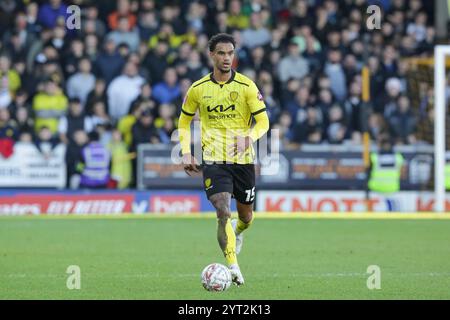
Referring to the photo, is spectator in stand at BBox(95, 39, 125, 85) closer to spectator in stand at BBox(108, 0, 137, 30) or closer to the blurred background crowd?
the blurred background crowd

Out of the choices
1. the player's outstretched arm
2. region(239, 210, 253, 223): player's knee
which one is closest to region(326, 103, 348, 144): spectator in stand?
region(239, 210, 253, 223): player's knee

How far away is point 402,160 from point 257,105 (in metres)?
11.6

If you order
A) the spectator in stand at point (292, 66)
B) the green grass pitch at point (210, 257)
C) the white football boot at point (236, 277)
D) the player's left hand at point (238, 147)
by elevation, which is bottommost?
the green grass pitch at point (210, 257)

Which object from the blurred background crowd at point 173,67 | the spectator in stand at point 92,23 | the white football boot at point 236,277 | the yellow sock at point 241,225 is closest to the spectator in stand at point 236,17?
the blurred background crowd at point 173,67

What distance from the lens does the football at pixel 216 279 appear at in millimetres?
10383

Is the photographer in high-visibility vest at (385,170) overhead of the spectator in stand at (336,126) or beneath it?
beneath

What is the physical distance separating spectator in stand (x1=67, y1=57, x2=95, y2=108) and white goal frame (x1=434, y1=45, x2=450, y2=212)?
6753 mm

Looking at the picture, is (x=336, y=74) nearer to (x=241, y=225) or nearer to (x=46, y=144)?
(x=46, y=144)

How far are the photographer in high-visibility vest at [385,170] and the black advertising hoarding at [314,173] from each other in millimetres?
134

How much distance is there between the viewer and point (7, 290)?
34.8ft

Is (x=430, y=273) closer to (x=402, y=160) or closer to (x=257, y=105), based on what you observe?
(x=257, y=105)

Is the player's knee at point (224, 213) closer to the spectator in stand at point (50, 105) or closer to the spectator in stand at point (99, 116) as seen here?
the spectator in stand at point (99, 116)

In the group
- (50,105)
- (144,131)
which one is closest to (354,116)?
(144,131)

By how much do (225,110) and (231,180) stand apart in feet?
2.27
